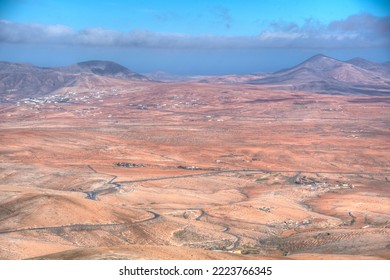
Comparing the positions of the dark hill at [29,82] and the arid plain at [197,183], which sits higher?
the dark hill at [29,82]

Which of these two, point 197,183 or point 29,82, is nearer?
point 197,183

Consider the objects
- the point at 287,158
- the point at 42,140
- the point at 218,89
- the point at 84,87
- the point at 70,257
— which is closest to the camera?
the point at 70,257

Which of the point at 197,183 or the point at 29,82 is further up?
the point at 29,82

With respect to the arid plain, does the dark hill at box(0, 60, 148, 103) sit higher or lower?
higher

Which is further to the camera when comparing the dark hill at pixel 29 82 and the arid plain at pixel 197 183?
the dark hill at pixel 29 82

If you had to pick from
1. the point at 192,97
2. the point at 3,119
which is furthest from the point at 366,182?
the point at 192,97

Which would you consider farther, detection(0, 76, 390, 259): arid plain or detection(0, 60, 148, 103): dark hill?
detection(0, 60, 148, 103): dark hill
